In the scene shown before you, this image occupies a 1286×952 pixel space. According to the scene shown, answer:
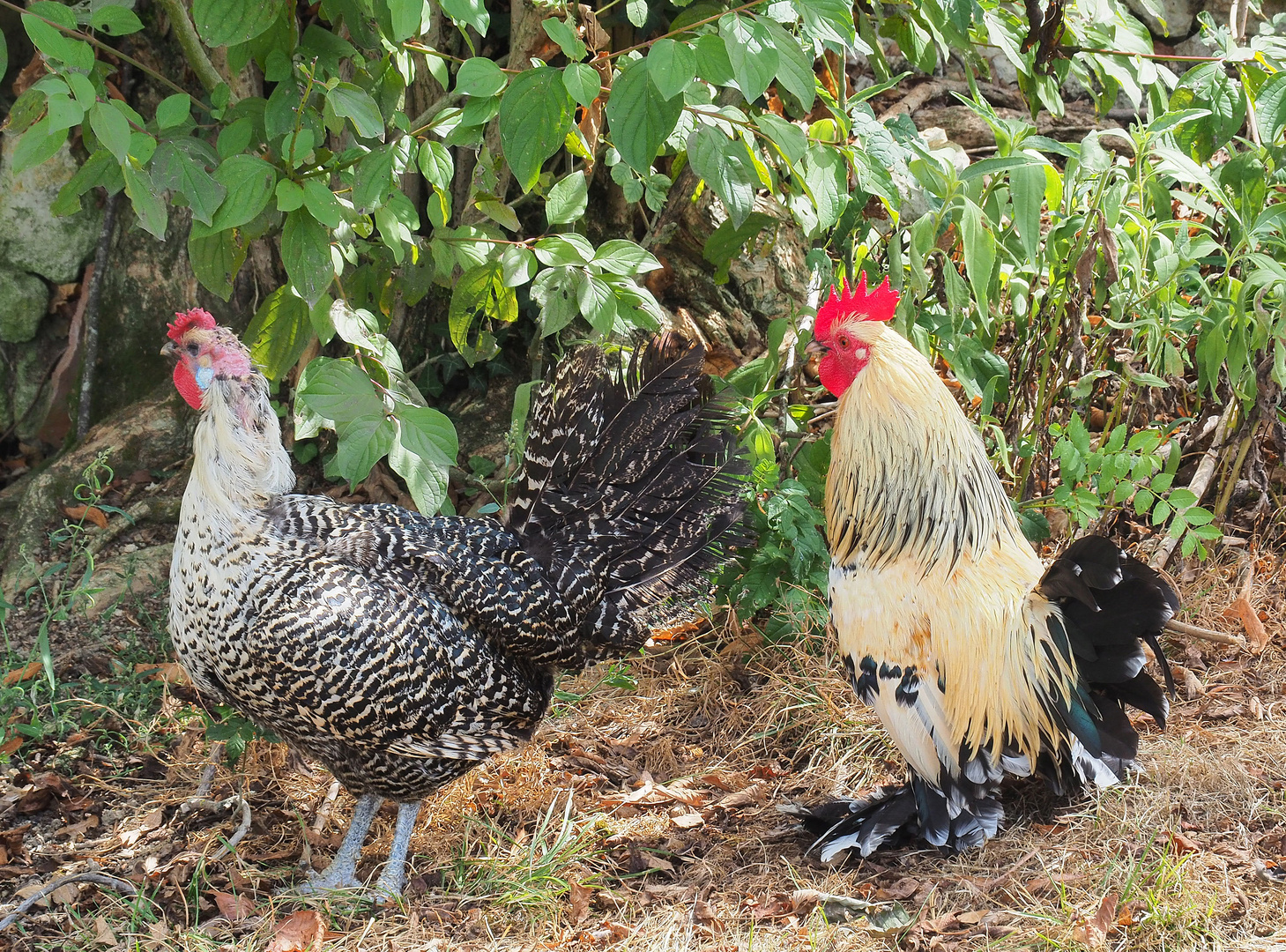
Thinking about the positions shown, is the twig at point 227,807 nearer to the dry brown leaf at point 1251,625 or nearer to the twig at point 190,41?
the twig at point 190,41

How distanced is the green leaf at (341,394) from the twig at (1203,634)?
3216 mm

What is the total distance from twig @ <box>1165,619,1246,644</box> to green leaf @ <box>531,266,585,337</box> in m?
2.71

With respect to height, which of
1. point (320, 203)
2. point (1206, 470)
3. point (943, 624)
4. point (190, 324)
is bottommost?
point (1206, 470)

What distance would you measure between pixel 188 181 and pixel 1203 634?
3953 millimetres

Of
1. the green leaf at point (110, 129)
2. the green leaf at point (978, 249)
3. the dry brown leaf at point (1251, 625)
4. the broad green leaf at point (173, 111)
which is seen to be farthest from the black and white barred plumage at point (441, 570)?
the dry brown leaf at point (1251, 625)

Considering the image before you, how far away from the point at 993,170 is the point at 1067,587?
1.27 m

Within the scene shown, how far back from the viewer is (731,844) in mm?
3381

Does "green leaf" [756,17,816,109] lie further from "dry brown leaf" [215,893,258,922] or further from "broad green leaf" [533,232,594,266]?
"dry brown leaf" [215,893,258,922]

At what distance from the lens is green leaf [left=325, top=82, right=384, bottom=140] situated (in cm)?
270

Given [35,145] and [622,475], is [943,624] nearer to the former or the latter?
[622,475]

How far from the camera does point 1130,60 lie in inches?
152

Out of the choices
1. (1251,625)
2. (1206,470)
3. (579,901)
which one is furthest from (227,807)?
(1206,470)

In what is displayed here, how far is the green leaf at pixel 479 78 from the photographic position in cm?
278

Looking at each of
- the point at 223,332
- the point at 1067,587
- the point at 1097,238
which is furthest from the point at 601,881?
the point at 1097,238
